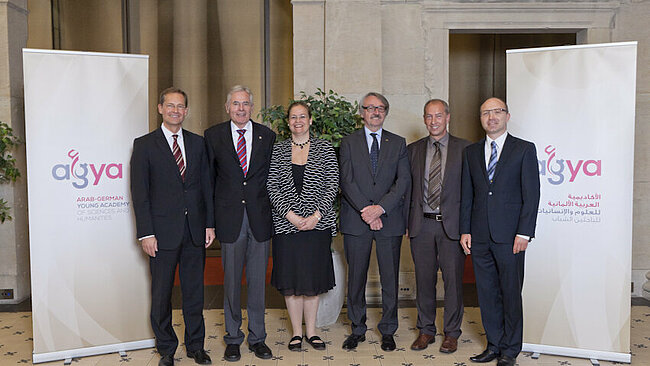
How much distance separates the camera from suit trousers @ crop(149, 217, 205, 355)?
13.5ft

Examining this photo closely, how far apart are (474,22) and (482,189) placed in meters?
2.68

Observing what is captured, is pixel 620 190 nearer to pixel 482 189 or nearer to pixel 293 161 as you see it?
pixel 482 189

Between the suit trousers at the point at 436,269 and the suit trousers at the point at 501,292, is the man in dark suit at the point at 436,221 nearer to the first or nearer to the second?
the suit trousers at the point at 436,269

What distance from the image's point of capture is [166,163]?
404cm

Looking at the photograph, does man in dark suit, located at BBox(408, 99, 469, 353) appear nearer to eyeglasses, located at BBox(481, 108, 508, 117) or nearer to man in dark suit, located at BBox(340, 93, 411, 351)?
man in dark suit, located at BBox(340, 93, 411, 351)

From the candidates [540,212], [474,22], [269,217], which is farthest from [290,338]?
[474,22]

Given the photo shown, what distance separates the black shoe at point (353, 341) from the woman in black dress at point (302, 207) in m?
0.47

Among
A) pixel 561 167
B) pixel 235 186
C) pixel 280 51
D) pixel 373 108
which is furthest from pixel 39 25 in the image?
pixel 561 167

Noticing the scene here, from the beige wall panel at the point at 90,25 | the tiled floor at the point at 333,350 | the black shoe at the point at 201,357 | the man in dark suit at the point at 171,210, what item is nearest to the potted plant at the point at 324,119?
the man in dark suit at the point at 171,210

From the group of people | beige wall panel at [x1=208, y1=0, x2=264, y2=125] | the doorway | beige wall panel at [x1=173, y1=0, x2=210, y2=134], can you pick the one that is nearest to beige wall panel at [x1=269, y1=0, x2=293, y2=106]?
Result: beige wall panel at [x1=208, y1=0, x2=264, y2=125]

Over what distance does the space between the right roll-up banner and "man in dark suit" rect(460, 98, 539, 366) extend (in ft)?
1.11

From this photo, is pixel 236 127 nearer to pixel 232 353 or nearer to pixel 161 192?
pixel 161 192

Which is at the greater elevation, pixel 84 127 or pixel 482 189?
pixel 84 127

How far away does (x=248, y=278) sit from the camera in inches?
174
